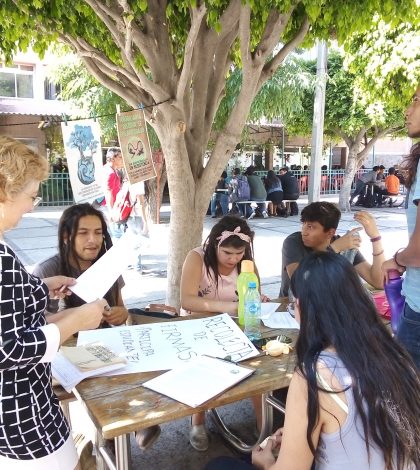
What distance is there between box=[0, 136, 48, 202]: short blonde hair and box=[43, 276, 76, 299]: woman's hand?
2.13ft

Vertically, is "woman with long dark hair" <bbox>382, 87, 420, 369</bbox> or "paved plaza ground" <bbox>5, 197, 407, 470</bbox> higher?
"woman with long dark hair" <bbox>382, 87, 420, 369</bbox>

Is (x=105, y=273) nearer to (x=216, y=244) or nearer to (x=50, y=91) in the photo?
(x=216, y=244)

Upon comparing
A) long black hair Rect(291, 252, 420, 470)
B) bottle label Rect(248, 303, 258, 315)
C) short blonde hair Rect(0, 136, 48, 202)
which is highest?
short blonde hair Rect(0, 136, 48, 202)

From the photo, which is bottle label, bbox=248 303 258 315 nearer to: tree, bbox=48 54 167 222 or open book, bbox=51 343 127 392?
open book, bbox=51 343 127 392

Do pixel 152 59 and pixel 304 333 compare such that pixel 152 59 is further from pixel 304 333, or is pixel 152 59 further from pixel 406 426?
pixel 406 426

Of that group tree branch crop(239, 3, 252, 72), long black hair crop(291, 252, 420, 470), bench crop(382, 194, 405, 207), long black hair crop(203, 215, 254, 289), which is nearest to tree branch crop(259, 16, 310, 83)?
tree branch crop(239, 3, 252, 72)

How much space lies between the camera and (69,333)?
5.09 feet

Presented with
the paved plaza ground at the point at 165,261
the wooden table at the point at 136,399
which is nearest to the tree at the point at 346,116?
the paved plaza ground at the point at 165,261

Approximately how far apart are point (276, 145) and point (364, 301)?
21434mm

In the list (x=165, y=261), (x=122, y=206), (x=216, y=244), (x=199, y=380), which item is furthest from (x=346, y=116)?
(x=199, y=380)

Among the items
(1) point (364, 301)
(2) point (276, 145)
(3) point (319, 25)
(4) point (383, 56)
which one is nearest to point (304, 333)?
(1) point (364, 301)

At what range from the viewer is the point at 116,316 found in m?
2.72

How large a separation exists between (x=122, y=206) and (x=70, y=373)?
471 centimetres

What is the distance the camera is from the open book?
6.28ft
